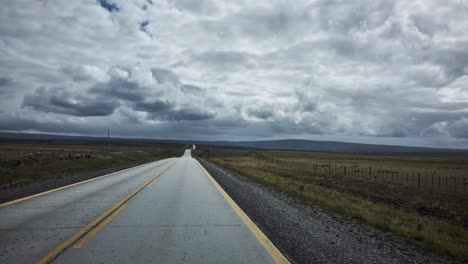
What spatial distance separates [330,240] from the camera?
610cm

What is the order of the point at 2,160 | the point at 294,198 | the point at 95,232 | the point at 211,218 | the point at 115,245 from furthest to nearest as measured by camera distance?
the point at 2,160
the point at 294,198
the point at 211,218
the point at 95,232
the point at 115,245

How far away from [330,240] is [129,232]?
3.98 m

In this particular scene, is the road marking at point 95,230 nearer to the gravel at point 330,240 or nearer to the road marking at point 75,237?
the road marking at point 75,237

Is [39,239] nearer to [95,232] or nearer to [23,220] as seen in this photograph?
[95,232]

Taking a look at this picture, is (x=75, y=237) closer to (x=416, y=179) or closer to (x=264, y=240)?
(x=264, y=240)

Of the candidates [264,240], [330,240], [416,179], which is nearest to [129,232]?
[264,240]

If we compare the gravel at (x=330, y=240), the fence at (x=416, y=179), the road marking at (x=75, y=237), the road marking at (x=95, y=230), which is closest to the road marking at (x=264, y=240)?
the gravel at (x=330, y=240)

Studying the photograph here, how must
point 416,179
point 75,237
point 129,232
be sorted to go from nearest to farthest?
point 75,237, point 129,232, point 416,179

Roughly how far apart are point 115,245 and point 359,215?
260 inches

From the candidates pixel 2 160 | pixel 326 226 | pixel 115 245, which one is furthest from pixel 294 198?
pixel 2 160

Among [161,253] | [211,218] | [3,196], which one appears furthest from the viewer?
[3,196]

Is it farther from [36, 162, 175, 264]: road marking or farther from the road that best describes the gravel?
[36, 162, 175, 264]: road marking

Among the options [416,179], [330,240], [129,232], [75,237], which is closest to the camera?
[75,237]

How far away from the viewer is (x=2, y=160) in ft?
75.3
